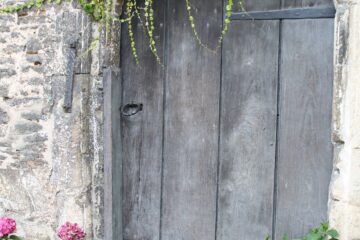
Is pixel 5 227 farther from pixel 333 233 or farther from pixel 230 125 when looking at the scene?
pixel 333 233

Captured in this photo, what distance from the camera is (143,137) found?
3342 mm

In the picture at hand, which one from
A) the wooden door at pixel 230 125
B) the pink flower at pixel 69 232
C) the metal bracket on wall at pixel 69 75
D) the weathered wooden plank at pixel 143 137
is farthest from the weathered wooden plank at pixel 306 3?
the pink flower at pixel 69 232

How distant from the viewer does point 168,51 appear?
128 inches

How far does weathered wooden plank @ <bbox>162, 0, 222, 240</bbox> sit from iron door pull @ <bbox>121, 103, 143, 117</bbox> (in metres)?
0.19

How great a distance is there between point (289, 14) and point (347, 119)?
64 centimetres

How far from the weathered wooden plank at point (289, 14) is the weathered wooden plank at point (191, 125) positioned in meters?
0.15

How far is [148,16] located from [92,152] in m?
0.84

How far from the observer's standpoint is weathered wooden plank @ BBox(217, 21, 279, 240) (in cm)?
301

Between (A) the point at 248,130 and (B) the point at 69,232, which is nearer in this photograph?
(B) the point at 69,232

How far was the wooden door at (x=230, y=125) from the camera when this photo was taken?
9.51ft

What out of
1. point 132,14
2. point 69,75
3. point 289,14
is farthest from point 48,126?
point 289,14

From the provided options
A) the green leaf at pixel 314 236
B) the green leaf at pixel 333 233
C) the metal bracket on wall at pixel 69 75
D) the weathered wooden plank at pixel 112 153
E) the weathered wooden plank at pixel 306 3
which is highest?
the weathered wooden plank at pixel 306 3

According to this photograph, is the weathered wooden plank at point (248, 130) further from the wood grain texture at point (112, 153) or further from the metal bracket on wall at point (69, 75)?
the metal bracket on wall at point (69, 75)

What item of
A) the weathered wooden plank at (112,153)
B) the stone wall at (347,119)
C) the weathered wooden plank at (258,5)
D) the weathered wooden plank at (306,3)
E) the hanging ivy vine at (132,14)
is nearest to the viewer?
the stone wall at (347,119)
